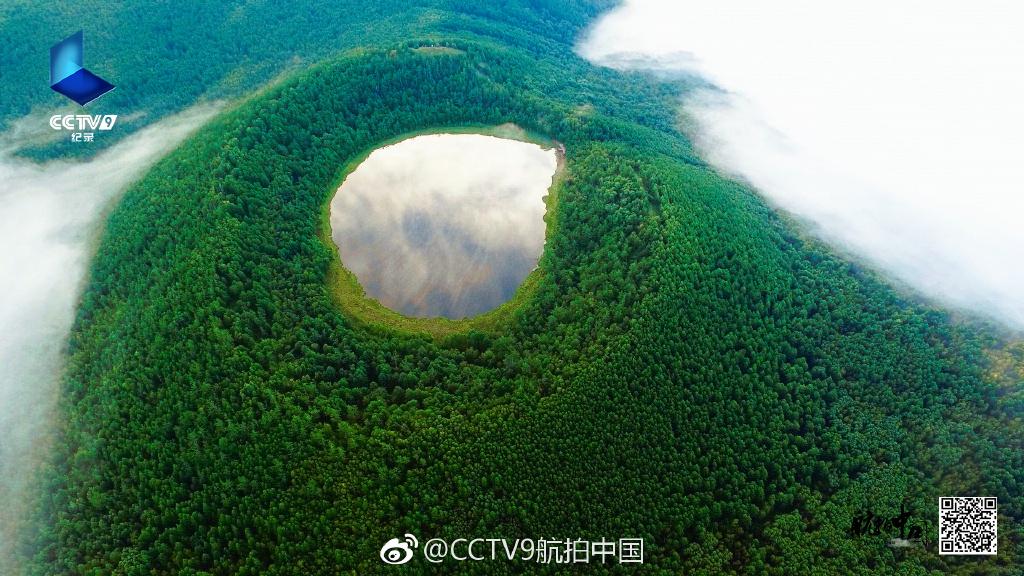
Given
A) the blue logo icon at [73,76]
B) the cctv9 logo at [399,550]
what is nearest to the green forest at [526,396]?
the cctv9 logo at [399,550]

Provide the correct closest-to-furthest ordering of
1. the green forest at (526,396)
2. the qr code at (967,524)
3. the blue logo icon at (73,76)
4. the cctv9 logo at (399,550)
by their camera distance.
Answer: the cctv9 logo at (399,550) → the green forest at (526,396) → the qr code at (967,524) → the blue logo icon at (73,76)

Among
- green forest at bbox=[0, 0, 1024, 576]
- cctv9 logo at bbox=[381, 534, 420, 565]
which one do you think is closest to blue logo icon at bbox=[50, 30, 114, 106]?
green forest at bbox=[0, 0, 1024, 576]

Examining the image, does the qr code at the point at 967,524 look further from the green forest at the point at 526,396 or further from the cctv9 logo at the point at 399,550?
the cctv9 logo at the point at 399,550

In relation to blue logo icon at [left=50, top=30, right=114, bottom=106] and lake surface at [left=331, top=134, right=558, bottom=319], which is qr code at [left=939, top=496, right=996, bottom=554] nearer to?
lake surface at [left=331, top=134, right=558, bottom=319]

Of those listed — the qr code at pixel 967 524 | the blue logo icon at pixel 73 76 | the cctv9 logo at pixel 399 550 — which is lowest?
the qr code at pixel 967 524

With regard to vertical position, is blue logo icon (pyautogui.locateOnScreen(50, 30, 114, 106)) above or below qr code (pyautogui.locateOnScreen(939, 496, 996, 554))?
above

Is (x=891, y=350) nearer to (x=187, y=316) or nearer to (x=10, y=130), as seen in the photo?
(x=187, y=316)

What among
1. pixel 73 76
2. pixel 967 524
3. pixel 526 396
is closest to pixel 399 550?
pixel 526 396
